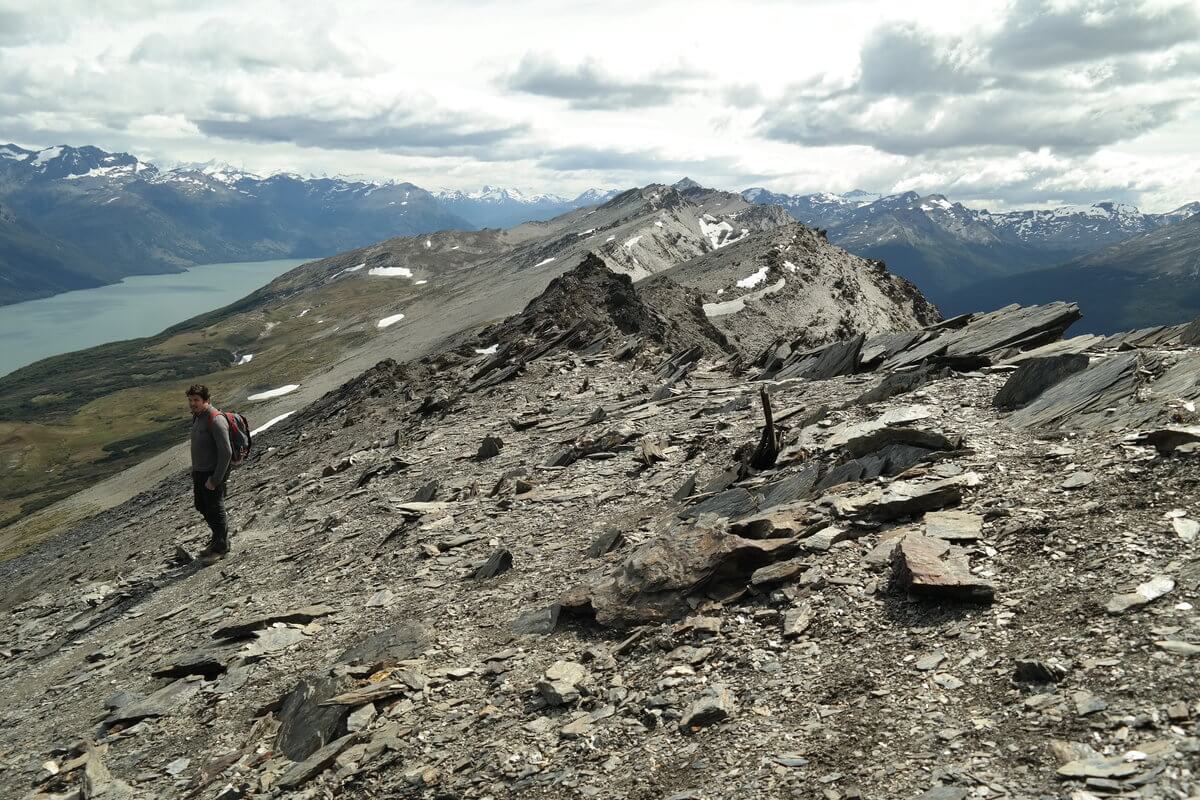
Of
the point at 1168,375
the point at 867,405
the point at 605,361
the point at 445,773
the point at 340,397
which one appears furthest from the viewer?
the point at 340,397

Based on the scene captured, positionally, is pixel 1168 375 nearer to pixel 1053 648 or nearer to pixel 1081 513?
pixel 1081 513

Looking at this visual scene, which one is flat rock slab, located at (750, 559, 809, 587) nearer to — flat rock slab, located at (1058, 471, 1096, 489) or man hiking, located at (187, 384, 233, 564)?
flat rock slab, located at (1058, 471, 1096, 489)

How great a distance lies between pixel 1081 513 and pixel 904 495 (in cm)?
237

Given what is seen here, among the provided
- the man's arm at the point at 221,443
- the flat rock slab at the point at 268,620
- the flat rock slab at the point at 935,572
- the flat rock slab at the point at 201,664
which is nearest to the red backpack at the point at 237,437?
the man's arm at the point at 221,443

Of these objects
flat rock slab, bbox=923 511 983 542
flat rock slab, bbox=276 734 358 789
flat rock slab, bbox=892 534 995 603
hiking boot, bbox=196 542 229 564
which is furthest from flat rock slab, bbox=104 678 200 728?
flat rock slab, bbox=923 511 983 542

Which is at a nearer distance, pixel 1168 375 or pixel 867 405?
pixel 1168 375

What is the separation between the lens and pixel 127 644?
1695 centimetres

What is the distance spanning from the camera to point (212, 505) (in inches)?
772

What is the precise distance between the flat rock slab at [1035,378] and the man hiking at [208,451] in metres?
17.3

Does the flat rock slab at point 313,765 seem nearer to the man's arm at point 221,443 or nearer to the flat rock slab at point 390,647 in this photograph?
the flat rock slab at point 390,647

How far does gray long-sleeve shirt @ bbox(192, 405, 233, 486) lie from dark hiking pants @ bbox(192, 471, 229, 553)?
274 millimetres

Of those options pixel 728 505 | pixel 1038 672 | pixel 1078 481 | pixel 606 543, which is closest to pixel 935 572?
pixel 1038 672

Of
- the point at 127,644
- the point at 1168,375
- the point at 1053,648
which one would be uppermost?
the point at 1168,375

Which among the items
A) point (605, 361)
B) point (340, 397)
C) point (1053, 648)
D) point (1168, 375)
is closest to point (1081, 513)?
point (1053, 648)
